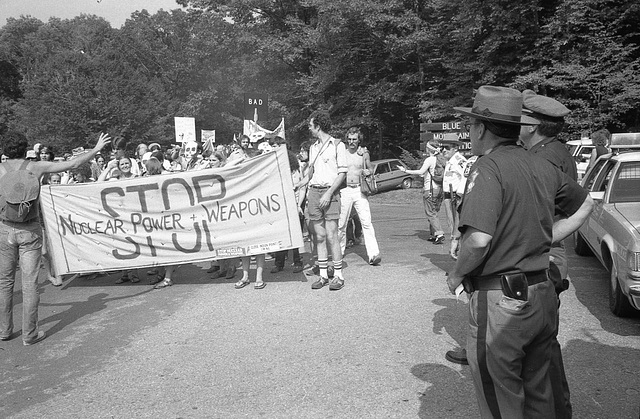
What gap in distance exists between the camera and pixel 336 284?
7402 mm

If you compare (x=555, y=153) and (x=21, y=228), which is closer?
(x=555, y=153)

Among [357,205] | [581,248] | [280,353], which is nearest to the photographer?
[280,353]

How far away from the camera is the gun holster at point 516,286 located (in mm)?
2648

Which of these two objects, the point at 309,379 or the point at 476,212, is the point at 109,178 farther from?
the point at 476,212

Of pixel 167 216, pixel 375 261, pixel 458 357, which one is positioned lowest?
pixel 375 261

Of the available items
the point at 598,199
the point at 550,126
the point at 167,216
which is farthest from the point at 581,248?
the point at 167,216

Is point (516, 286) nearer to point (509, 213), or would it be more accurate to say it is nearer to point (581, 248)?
point (509, 213)

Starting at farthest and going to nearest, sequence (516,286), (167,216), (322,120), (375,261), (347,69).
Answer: (347,69), (375,261), (167,216), (322,120), (516,286)

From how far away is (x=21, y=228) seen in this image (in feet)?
19.4

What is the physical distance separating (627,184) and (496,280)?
18.1 ft

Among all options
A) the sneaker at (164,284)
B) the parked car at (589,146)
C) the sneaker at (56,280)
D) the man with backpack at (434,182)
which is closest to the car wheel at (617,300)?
the man with backpack at (434,182)

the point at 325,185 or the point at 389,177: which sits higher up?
the point at 325,185

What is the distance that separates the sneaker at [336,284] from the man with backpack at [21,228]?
315 cm

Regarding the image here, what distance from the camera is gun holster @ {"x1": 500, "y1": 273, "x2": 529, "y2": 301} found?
2.65 m
